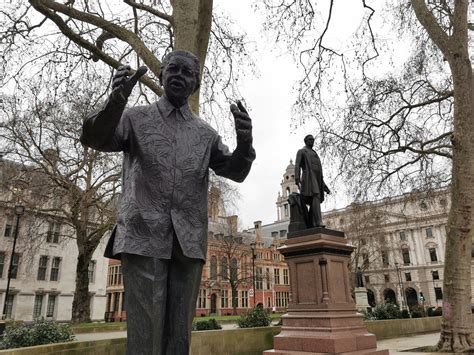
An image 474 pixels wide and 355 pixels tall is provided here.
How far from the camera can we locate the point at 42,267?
36.6m

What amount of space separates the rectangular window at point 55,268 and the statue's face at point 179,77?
3973cm

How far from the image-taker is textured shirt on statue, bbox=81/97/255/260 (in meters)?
2.15

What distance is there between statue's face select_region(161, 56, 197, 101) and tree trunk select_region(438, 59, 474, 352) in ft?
37.3

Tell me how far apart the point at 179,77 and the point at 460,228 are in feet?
37.8

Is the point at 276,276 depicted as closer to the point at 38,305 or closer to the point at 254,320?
the point at 38,305

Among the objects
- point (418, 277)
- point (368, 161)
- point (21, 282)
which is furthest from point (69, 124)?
point (418, 277)

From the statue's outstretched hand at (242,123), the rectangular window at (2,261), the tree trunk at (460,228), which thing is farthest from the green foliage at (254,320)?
the rectangular window at (2,261)

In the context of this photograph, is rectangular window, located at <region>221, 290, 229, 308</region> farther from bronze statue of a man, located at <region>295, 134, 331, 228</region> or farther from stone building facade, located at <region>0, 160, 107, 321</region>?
bronze statue of a man, located at <region>295, 134, 331, 228</region>

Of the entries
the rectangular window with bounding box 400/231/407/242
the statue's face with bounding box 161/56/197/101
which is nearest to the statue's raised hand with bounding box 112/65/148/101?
the statue's face with bounding box 161/56/197/101

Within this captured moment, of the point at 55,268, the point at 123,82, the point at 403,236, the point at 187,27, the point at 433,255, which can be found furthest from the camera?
the point at 403,236

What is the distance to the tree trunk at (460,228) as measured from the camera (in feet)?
35.9

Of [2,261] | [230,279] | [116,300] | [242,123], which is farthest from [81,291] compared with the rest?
[116,300]

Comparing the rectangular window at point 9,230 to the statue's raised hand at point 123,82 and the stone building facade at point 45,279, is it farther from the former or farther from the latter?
the statue's raised hand at point 123,82

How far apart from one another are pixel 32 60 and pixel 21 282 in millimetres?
29900
